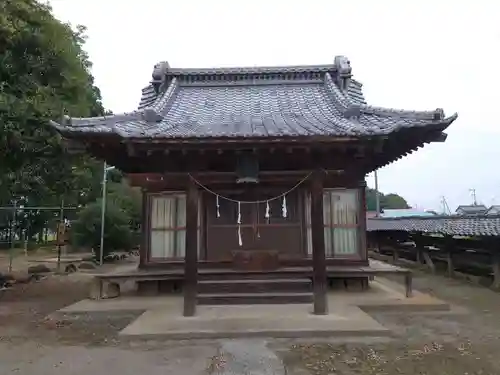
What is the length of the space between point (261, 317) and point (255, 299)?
1.25 metres

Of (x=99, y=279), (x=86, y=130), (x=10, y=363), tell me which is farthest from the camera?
(x=99, y=279)

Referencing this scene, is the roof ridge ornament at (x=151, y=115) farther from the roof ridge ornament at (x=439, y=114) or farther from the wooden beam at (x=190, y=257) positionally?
the roof ridge ornament at (x=439, y=114)

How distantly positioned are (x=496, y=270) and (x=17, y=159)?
13435 mm

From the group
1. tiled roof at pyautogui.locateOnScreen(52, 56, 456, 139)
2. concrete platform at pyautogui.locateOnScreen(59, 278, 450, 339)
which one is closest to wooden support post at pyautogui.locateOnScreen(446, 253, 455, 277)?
concrete platform at pyautogui.locateOnScreen(59, 278, 450, 339)

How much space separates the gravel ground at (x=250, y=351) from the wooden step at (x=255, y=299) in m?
1.45

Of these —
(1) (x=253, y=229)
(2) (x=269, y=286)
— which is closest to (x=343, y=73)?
(1) (x=253, y=229)

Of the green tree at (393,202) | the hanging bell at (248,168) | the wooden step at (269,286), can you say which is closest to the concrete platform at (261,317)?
the wooden step at (269,286)

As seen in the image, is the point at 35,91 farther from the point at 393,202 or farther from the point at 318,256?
the point at 393,202

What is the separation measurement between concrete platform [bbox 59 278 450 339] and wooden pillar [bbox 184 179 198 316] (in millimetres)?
269

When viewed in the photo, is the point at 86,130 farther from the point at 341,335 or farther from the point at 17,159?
the point at 341,335

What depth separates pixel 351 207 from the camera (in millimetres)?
11414

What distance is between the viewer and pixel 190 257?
8305 mm

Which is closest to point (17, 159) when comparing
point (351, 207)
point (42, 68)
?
point (42, 68)

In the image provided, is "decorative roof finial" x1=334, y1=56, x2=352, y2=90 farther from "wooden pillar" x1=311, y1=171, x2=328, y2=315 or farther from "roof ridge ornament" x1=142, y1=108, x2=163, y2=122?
"roof ridge ornament" x1=142, y1=108, x2=163, y2=122
